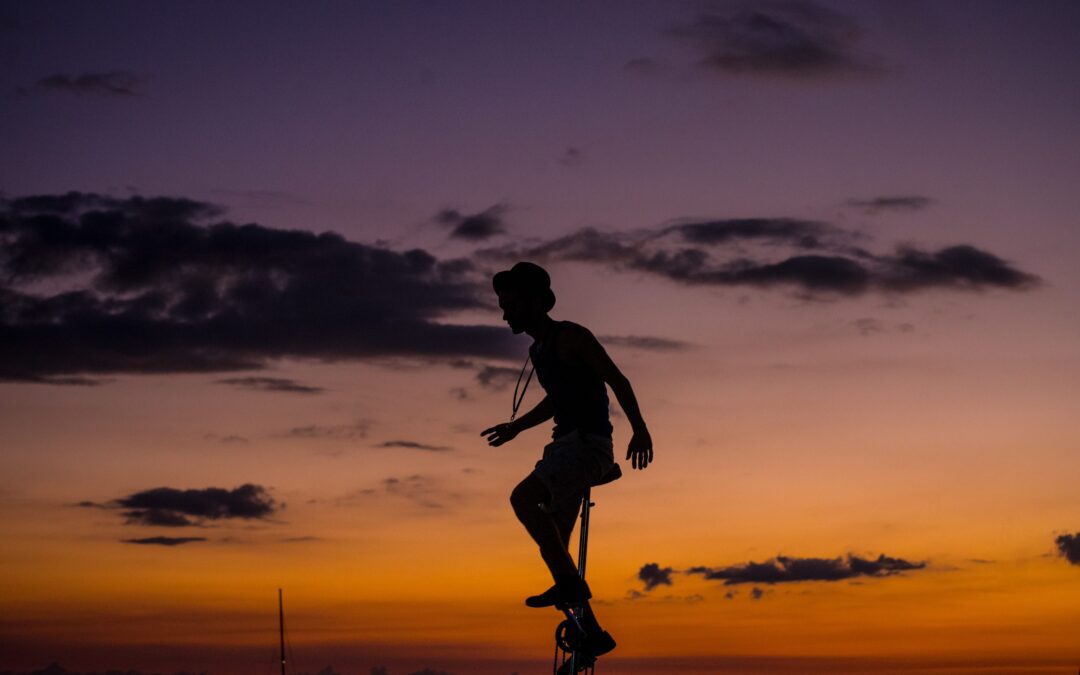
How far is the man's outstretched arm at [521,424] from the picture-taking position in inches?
650

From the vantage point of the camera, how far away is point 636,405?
14789 millimetres

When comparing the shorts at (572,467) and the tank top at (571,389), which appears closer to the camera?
the tank top at (571,389)

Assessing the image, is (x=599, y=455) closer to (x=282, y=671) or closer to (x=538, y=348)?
(x=538, y=348)

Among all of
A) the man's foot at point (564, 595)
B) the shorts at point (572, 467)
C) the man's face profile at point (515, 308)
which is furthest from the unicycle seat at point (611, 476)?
the man's face profile at point (515, 308)

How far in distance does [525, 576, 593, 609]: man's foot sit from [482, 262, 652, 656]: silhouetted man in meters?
0.01

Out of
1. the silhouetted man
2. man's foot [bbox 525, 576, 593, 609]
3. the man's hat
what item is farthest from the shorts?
the man's hat

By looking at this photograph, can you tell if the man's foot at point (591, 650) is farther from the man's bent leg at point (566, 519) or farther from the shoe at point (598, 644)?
the man's bent leg at point (566, 519)

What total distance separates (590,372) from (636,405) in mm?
845

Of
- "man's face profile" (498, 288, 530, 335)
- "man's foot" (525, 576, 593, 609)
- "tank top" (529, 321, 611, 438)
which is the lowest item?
"man's foot" (525, 576, 593, 609)

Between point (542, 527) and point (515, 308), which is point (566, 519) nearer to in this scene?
point (542, 527)

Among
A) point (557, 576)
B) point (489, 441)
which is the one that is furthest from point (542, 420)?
point (557, 576)

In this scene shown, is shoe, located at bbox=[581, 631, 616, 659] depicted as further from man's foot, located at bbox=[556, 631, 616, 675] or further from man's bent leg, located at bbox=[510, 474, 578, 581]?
man's bent leg, located at bbox=[510, 474, 578, 581]

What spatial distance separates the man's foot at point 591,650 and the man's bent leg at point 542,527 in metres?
0.70

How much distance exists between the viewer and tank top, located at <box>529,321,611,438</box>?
1541cm
